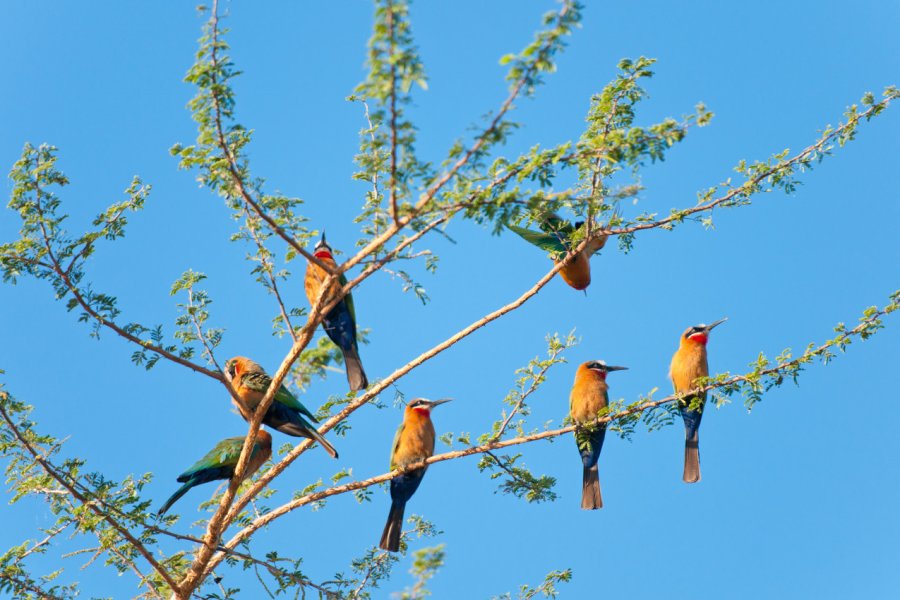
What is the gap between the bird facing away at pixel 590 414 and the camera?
646 centimetres

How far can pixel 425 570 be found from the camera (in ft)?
11.1

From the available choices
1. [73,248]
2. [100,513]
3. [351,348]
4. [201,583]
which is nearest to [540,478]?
[351,348]

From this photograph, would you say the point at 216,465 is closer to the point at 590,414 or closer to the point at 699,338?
the point at 590,414

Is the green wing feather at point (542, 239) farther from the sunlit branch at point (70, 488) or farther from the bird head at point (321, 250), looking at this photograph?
the sunlit branch at point (70, 488)

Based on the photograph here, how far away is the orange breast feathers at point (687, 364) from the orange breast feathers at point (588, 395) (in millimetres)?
513

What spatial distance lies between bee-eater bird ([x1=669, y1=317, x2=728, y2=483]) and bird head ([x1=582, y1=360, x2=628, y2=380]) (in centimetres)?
45

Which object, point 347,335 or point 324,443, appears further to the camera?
point 347,335

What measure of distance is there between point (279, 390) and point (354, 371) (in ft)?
2.97

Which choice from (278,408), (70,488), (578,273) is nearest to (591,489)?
(578,273)

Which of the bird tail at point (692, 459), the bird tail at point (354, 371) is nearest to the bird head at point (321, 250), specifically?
the bird tail at point (354, 371)

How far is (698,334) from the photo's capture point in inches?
291

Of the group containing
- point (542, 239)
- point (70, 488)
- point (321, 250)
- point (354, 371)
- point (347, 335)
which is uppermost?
point (321, 250)

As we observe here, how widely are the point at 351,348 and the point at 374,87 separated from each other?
335cm

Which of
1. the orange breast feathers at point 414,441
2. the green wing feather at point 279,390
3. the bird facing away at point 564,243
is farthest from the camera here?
the orange breast feathers at point 414,441
